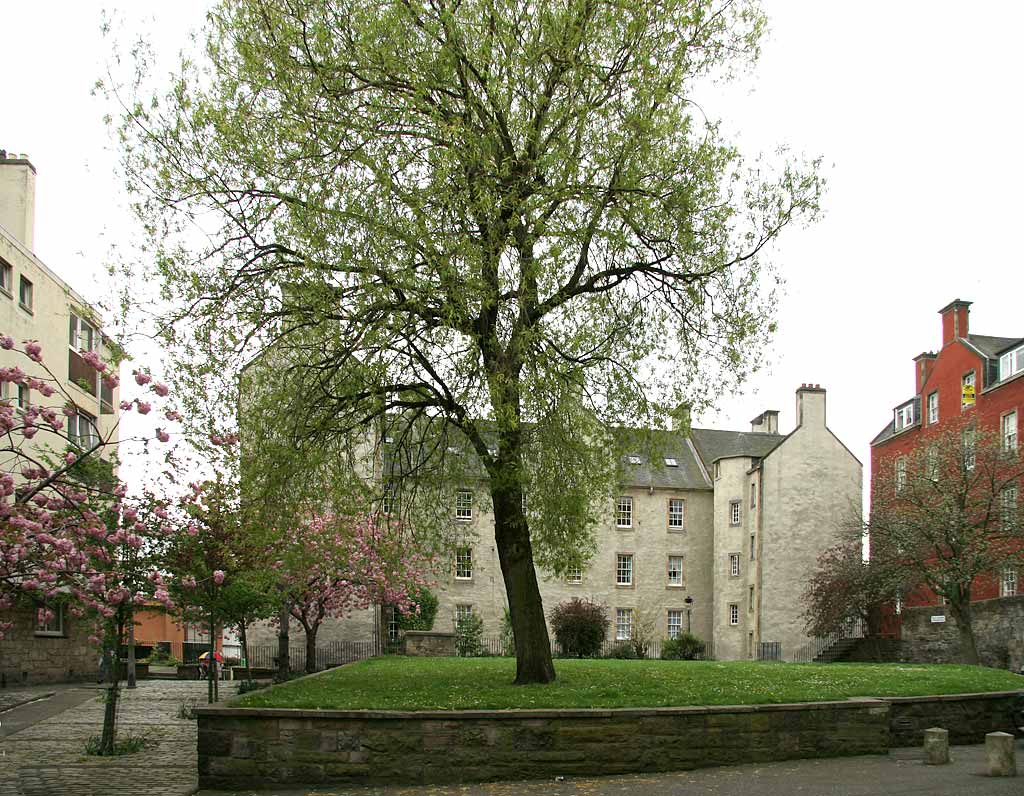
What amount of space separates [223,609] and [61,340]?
14.4 metres

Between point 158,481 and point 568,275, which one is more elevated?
point 568,275

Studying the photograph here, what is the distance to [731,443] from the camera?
5906 cm

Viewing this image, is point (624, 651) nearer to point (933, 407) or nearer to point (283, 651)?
point (933, 407)

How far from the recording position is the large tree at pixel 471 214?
15.4 metres

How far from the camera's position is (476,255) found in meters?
15.0

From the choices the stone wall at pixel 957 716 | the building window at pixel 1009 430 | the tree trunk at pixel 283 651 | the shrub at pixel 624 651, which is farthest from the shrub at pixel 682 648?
the stone wall at pixel 957 716

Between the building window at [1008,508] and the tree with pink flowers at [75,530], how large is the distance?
95.1 ft

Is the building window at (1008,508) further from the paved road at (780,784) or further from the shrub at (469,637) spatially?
the paved road at (780,784)

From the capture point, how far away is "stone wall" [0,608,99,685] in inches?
1234

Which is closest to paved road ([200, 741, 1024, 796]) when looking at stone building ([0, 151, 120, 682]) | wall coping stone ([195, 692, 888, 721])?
wall coping stone ([195, 692, 888, 721])

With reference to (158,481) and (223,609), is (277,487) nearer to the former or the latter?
(158,481)

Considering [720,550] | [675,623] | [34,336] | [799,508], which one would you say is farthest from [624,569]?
[34,336]

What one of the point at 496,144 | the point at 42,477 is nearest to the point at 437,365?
the point at 496,144

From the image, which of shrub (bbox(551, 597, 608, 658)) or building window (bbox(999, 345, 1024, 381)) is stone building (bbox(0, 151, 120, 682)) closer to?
shrub (bbox(551, 597, 608, 658))
